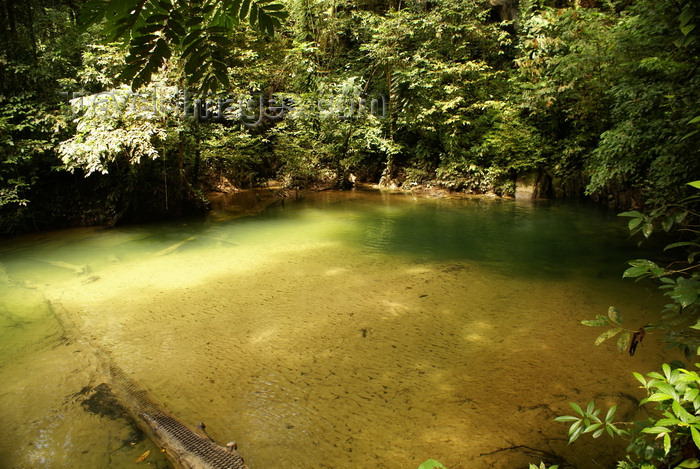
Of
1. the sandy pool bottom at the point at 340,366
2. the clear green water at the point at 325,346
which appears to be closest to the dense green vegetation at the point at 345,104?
the clear green water at the point at 325,346

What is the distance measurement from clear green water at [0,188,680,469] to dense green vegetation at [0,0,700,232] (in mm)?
1909

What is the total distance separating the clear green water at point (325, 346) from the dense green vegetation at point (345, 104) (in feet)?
6.26

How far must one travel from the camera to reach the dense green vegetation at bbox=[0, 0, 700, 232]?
4.87 m

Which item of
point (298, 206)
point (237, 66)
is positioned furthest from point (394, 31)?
point (298, 206)

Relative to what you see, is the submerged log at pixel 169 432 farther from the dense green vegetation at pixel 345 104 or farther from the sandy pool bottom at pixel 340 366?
the dense green vegetation at pixel 345 104

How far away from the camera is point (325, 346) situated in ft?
11.8

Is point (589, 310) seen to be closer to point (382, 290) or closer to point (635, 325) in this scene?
point (635, 325)

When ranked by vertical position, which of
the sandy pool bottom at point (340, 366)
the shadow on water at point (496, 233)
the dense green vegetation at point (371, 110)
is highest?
the dense green vegetation at point (371, 110)

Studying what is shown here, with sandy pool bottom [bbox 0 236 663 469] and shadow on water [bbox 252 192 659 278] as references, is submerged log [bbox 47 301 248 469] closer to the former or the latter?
sandy pool bottom [bbox 0 236 663 469]

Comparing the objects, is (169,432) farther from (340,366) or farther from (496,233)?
(496,233)

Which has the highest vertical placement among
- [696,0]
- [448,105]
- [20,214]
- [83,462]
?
[448,105]

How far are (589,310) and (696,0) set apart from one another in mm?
3474

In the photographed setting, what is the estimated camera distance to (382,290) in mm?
4879

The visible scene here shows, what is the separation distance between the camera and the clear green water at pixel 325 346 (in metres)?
2.48
